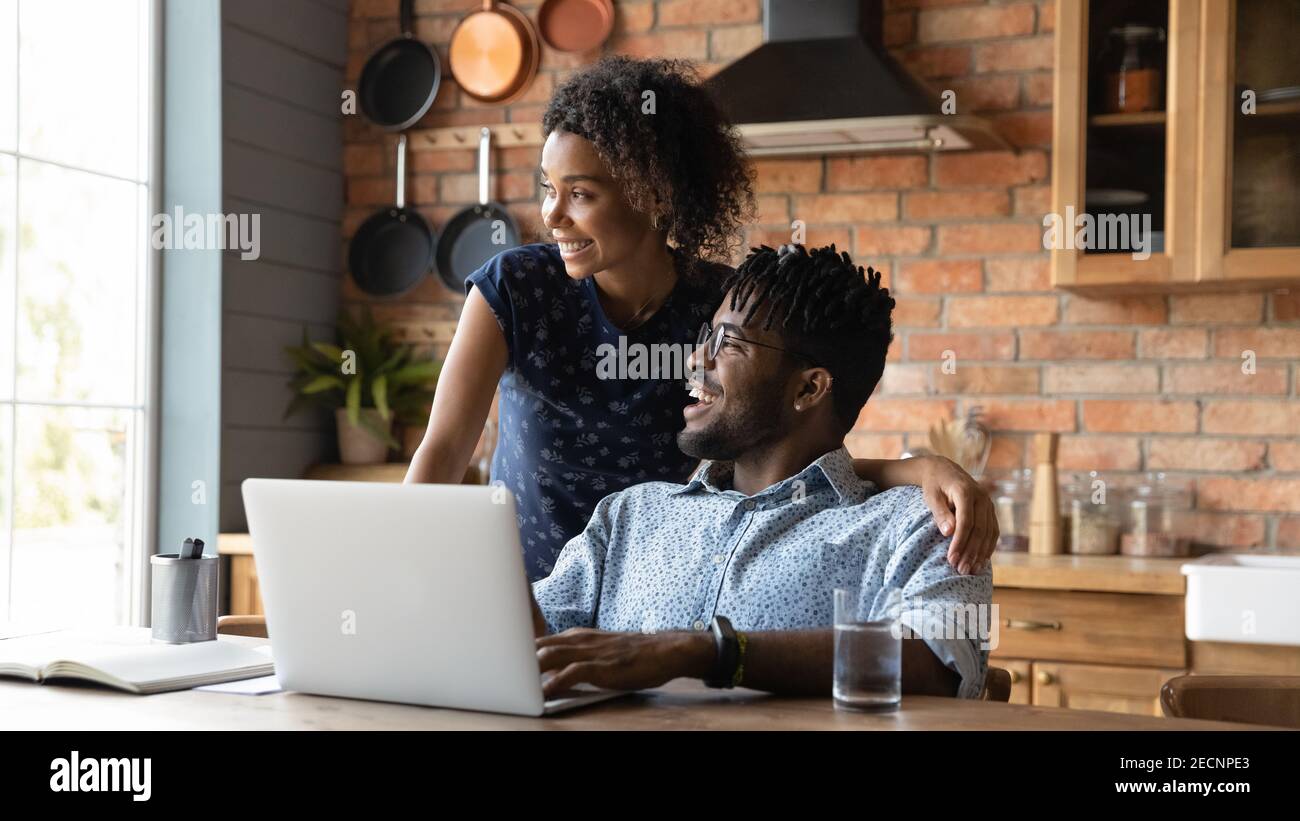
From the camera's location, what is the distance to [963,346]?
3.44m

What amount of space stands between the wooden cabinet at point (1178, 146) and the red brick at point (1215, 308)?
0.11 metres

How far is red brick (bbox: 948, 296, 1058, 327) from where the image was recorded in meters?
3.38

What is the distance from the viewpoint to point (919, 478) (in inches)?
67.4

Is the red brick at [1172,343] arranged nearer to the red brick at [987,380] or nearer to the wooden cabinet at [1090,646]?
the red brick at [987,380]

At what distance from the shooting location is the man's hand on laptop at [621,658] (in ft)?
4.35

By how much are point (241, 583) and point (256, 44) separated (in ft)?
4.44

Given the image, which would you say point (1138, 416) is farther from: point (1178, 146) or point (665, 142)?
point (665, 142)

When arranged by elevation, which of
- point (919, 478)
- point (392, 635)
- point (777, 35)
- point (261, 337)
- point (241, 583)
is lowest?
point (241, 583)

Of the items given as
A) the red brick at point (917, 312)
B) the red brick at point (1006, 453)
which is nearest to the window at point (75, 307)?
the red brick at point (917, 312)

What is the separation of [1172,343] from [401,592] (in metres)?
2.46
